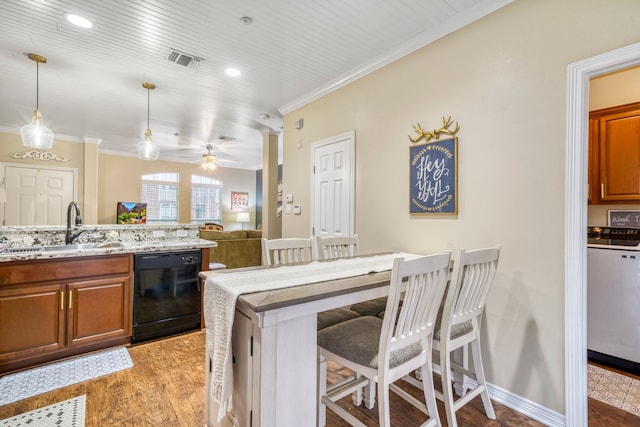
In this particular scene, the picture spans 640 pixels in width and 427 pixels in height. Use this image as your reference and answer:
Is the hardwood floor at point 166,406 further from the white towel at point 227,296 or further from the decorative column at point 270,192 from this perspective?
the decorative column at point 270,192

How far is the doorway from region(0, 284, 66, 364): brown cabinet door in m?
3.57

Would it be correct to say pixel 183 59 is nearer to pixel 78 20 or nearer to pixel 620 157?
pixel 78 20

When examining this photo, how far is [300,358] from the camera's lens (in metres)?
1.32

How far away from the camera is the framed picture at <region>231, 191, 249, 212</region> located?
9914 millimetres

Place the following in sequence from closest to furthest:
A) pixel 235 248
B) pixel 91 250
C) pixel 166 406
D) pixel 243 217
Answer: pixel 166 406, pixel 91 250, pixel 235 248, pixel 243 217

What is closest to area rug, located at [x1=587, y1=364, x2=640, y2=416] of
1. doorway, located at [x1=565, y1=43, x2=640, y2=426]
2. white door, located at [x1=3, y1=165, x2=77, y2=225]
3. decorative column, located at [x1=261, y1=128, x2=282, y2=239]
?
doorway, located at [x1=565, y1=43, x2=640, y2=426]

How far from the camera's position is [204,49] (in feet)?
9.02

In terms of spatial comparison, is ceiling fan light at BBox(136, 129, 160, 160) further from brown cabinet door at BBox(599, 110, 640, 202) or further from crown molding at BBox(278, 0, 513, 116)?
brown cabinet door at BBox(599, 110, 640, 202)

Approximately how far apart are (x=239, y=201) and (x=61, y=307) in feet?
25.3

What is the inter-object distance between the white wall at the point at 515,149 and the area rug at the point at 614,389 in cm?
56

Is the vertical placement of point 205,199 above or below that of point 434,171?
above

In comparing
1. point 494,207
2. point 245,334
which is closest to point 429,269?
point 245,334

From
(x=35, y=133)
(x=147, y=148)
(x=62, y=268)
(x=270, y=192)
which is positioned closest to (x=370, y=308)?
(x=62, y=268)

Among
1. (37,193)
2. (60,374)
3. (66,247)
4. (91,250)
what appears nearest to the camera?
(60,374)
